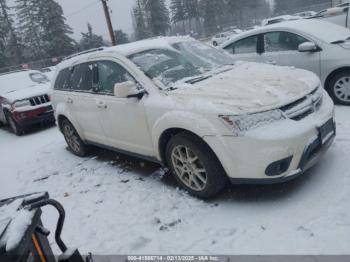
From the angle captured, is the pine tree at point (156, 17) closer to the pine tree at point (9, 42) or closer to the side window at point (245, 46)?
the pine tree at point (9, 42)

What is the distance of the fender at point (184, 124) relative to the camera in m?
3.46

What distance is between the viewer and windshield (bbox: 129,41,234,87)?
4.32 metres

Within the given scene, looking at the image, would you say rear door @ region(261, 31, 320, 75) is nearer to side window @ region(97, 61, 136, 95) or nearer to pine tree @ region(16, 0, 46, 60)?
side window @ region(97, 61, 136, 95)

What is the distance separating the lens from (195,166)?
3777 mm

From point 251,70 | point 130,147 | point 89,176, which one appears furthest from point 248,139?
point 89,176

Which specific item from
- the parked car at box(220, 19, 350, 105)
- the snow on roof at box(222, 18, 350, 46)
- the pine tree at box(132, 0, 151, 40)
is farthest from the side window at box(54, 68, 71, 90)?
the pine tree at box(132, 0, 151, 40)

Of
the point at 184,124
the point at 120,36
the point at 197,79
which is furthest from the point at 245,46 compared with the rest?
the point at 120,36

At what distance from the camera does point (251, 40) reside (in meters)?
7.21

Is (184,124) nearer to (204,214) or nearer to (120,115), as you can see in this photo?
(204,214)

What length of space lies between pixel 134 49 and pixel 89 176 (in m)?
2.09

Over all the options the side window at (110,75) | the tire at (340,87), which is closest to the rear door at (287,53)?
the tire at (340,87)

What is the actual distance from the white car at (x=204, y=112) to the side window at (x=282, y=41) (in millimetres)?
2110

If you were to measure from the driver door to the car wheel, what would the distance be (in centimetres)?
121

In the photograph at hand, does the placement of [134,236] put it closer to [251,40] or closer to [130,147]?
[130,147]
